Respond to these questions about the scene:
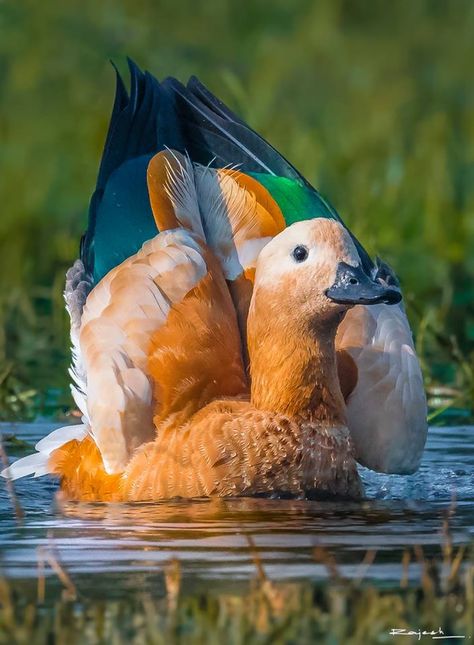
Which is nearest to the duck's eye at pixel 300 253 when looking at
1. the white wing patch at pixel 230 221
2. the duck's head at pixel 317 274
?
the duck's head at pixel 317 274

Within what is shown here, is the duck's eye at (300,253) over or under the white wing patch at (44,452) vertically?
over

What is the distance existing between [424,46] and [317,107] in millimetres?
1355

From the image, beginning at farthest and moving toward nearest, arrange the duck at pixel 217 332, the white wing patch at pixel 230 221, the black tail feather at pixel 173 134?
the black tail feather at pixel 173 134 < the white wing patch at pixel 230 221 < the duck at pixel 217 332

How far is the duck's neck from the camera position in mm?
6238

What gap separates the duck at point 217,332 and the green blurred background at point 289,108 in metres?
2.43

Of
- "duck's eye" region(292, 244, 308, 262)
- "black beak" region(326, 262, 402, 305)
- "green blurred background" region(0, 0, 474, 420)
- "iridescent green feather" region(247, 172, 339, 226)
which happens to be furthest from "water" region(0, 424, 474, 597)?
"green blurred background" region(0, 0, 474, 420)

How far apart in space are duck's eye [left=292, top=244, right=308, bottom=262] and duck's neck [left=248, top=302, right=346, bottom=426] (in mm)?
201

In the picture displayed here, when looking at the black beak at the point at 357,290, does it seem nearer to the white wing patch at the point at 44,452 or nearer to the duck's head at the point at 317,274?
the duck's head at the point at 317,274

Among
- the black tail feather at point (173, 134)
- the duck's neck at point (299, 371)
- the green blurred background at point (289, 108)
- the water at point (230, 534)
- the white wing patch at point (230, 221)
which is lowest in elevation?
the water at point (230, 534)

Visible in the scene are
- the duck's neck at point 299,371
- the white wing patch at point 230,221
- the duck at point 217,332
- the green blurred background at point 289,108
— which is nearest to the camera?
the duck at point 217,332

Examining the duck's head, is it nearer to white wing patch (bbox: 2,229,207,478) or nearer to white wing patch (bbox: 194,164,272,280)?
white wing patch (bbox: 2,229,207,478)

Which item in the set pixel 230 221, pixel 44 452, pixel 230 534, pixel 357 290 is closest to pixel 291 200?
pixel 230 221

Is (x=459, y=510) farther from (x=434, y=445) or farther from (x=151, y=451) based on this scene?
(x=434, y=445)

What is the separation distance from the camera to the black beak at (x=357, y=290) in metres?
5.91
